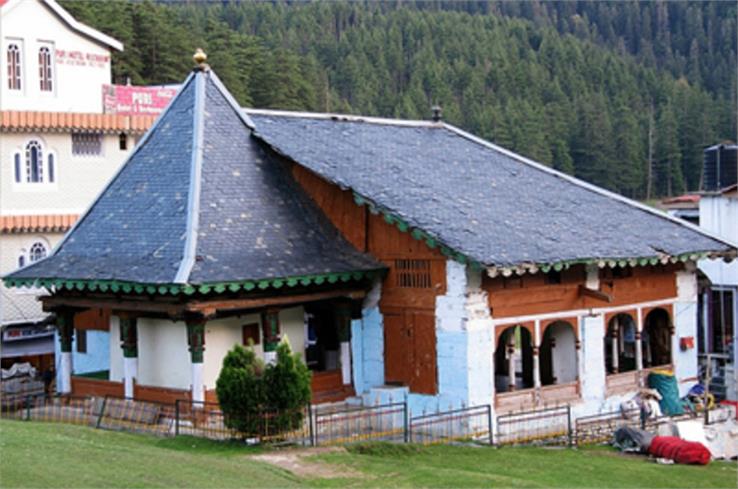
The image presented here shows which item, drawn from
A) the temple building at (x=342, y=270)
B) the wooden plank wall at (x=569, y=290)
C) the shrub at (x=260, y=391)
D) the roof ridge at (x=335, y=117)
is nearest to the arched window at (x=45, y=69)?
the roof ridge at (x=335, y=117)

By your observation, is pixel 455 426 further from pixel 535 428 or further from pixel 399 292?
pixel 399 292

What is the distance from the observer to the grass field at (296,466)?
58.3 feet

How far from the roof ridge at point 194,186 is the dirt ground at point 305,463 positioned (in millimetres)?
4049

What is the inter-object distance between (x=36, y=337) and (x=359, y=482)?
22957 mm

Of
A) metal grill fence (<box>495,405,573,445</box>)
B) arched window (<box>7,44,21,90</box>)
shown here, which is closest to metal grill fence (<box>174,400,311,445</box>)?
metal grill fence (<box>495,405,573,445</box>)

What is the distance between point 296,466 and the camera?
69.2 ft

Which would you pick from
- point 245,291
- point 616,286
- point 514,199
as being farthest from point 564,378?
point 245,291

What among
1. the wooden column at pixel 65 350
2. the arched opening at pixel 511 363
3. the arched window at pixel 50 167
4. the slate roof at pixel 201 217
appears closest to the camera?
the slate roof at pixel 201 217

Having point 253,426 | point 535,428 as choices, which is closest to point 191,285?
point 253,426

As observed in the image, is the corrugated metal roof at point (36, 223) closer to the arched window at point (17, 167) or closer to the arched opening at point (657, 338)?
the arched window at point (17, 167)

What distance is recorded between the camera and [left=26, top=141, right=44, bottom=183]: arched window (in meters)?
44.5

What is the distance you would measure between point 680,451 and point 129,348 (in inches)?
460

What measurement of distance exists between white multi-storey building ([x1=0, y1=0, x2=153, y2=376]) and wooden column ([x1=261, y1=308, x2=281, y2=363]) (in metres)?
17.8

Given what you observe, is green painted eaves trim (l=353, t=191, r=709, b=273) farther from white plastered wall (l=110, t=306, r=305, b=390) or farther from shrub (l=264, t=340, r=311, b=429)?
shrub (l=264, t=340, r=311, b=429)
